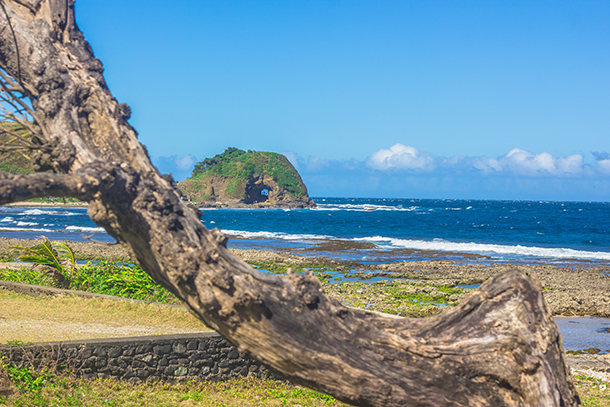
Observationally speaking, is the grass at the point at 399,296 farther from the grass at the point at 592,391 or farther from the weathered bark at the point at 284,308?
the weathered bark at the point at 284,308

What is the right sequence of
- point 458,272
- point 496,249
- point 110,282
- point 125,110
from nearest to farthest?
point 125,110 → point 110,282 → point 458,272 → point 496,249

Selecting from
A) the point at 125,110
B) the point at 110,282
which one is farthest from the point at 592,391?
the point at 110,282

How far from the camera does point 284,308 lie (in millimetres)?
2928

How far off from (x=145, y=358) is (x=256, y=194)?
125m

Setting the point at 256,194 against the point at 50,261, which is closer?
the point at 50,261

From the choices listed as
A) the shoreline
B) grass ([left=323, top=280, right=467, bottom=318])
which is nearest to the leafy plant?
grass ([left=323, top=280, right=467, bottom=318])

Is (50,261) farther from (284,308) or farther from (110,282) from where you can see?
(284,308)

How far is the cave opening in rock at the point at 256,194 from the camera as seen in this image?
424 feet

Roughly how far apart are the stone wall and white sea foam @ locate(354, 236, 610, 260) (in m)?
30.5

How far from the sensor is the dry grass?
9.70m

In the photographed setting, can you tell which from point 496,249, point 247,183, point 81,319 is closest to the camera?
point 81,319

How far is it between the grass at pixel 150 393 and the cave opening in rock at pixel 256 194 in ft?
391

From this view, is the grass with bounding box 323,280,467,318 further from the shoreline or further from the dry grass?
the dry grass

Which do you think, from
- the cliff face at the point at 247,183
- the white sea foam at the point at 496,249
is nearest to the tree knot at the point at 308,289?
the white sea foam at the point at 496,249
